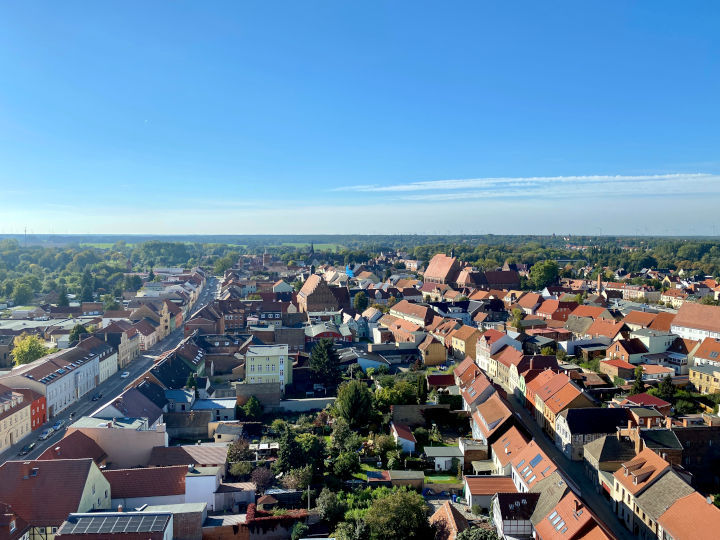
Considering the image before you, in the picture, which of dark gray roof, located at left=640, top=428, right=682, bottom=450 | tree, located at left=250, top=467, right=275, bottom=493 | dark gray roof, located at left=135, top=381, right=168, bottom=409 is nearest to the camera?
tree, located at left=250, top=467, right=275, bottom=493

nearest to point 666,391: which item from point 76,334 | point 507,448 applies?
point 507,448

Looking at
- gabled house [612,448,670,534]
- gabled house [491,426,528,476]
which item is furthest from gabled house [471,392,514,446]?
gabled house [612,448,670,534]

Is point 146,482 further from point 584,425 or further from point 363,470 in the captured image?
point 584,425

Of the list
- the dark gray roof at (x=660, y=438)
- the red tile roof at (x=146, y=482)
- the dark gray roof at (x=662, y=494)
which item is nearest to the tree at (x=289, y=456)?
the red tile roof at (x=146, y=482)

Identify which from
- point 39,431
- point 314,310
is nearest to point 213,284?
point 314,310

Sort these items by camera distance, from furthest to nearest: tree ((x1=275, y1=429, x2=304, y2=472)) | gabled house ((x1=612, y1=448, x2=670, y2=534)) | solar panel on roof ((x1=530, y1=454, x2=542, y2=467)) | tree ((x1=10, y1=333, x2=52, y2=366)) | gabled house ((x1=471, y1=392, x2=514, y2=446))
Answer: tree ((x1=10, y1=333, x2=52, y2=366)), gabled house ((x1=471, y1=392, x2=514, y2=446)), tree ((x1=275, y1=429, x2=304, y2=472)), solar panel on roof ((x1=530, y1=454, x2=542, y2=467)), gabled house ((x1=612, y1=448, x2=670, y2=534))

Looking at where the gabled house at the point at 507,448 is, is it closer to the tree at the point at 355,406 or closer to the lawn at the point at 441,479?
the lawn at the point at 441,479

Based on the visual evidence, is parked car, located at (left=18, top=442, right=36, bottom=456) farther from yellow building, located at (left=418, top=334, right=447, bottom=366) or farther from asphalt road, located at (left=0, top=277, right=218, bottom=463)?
yellow building, located at (left=418, top=334, right=447, bottom=366)

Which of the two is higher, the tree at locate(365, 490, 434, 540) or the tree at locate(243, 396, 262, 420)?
the tree at locate(365, 490, 434, 540)
